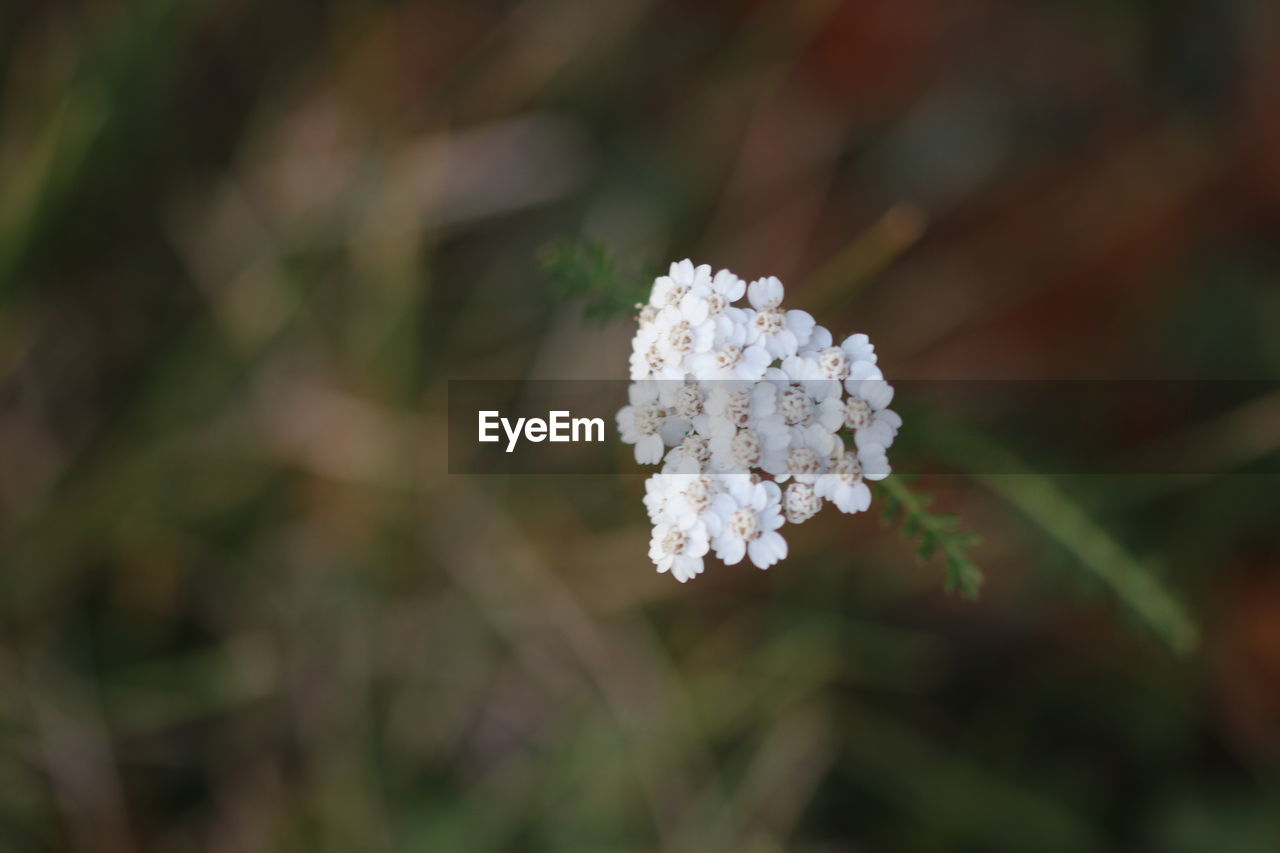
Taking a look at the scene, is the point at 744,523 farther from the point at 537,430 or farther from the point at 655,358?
the point at 537,430

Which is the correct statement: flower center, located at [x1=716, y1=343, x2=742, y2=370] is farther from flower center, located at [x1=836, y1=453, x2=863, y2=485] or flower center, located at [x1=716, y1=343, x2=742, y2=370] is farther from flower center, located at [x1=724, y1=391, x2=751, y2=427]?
flower center, located at [x1=836, y1=453, x2=863, y2=485]

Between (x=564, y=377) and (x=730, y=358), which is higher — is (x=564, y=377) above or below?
above

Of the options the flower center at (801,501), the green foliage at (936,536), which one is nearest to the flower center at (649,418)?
the flower center at (801,501)

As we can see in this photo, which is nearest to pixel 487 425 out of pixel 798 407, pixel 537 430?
pixel 537 430

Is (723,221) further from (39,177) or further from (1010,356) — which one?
(39,177)

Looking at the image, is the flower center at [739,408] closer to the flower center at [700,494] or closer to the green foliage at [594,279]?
the flower center at [700,494]
